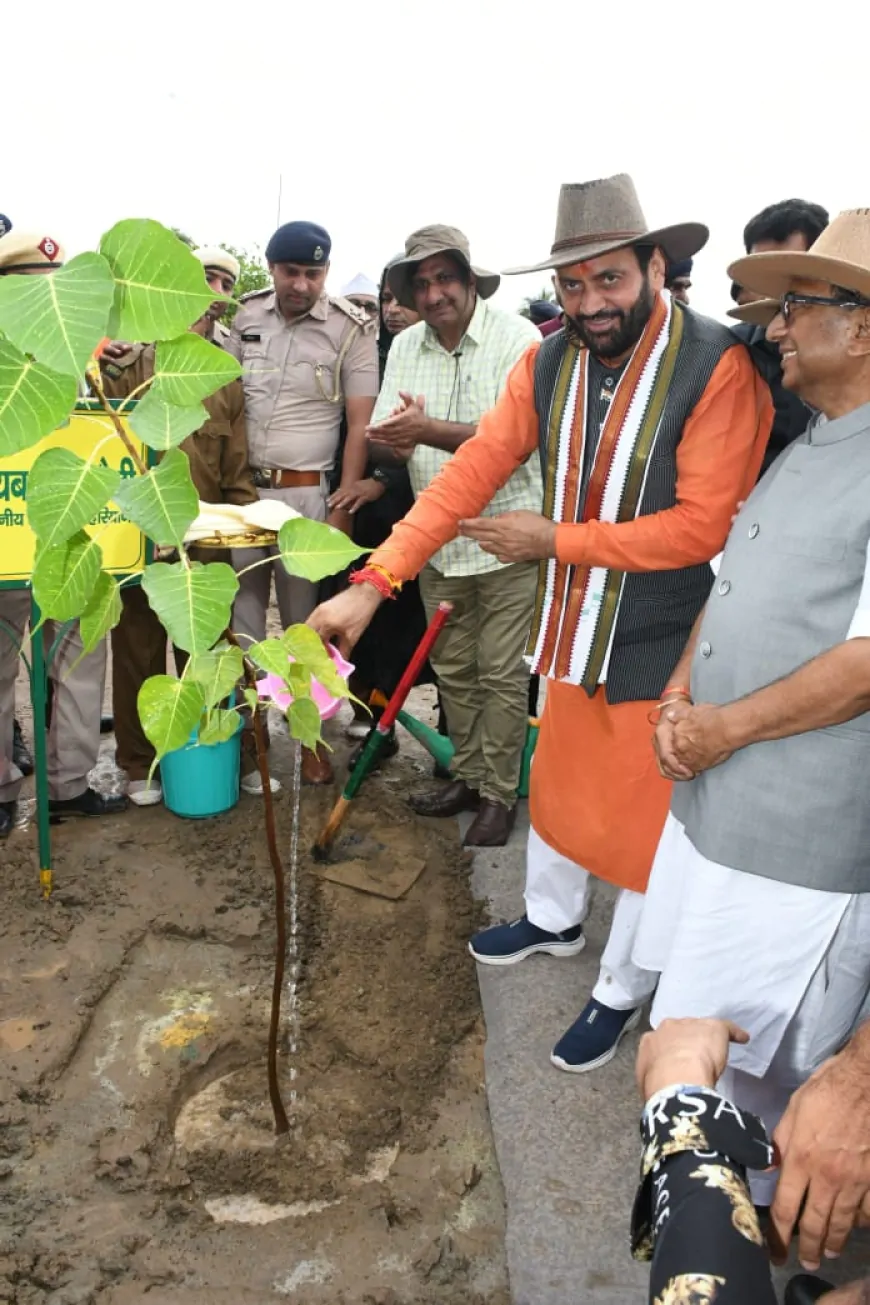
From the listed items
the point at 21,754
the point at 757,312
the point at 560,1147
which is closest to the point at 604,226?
the point at 757,312

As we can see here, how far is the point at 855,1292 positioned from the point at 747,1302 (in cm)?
38

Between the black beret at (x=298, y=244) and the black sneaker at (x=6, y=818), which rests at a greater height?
the black beret at (x=298, y=244)

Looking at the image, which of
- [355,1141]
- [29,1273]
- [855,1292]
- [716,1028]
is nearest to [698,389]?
[716,1028]

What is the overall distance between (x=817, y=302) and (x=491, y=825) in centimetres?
234

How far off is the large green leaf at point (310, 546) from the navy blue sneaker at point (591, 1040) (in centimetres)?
148

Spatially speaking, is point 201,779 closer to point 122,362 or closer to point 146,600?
point 146,600

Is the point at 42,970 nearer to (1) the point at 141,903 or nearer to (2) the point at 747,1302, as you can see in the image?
(1) the point at 141,903

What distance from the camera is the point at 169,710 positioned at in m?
1.37

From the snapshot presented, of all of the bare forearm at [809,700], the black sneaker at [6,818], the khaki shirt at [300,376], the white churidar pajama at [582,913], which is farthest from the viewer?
the khaki shirt at [300,376]

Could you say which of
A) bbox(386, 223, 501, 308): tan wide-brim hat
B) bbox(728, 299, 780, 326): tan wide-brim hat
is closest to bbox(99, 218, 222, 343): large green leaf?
bbox(728, 299, 780, 326): tan wide-brim hat

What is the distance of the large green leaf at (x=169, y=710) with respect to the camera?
1.34 m

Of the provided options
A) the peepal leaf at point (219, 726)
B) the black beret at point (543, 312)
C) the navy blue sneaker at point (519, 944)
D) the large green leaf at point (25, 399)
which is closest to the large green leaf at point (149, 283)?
the large green leaf at point (25, 399)

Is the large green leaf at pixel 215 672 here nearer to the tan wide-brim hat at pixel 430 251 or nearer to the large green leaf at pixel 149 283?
the large green leaf at pixel 149 283

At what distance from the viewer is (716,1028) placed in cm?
122
